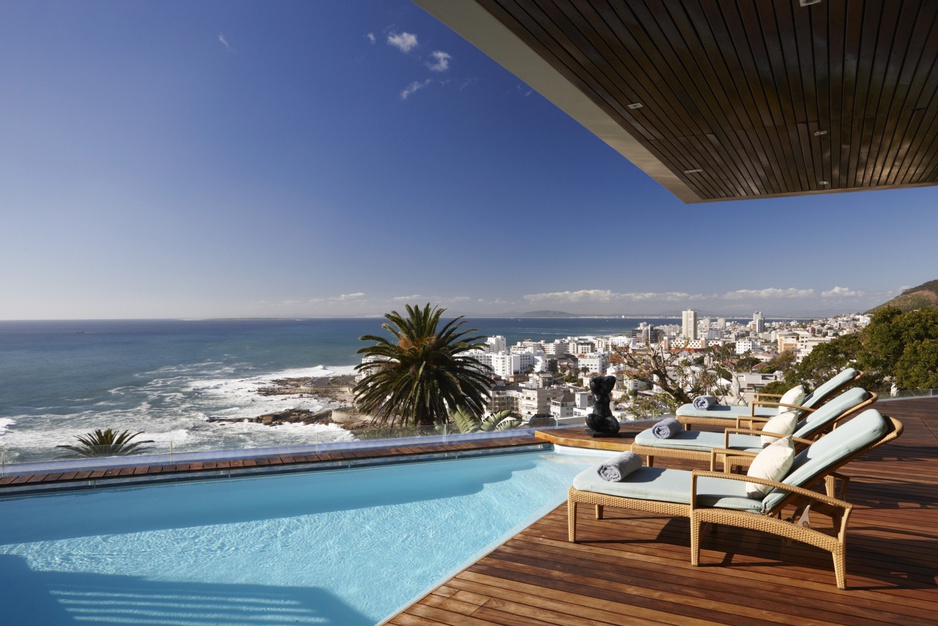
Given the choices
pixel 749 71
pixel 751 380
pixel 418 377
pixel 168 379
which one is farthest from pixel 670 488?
pixel 168 379

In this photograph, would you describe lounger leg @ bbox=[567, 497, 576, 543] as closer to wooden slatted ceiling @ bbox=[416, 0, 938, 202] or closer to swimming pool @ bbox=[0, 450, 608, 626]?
swimming pool @ bbox=[0, 450, 608, 626]

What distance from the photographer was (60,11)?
23.2m

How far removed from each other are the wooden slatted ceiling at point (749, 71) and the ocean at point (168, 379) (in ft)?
17.6

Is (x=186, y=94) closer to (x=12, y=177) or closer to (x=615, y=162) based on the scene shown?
(x=12, y=177)

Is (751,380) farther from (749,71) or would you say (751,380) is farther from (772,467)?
(772,467)

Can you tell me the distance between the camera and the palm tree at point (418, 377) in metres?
10.6

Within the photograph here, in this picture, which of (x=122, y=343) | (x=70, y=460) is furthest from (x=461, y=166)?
(x=122, y=343)

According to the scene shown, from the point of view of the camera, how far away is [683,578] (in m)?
2.80

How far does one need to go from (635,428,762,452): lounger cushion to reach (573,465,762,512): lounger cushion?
1.19 meters

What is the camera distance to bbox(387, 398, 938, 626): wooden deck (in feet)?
8.06

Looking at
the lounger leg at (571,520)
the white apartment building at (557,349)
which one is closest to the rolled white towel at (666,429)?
the lounger leg at (571,520)

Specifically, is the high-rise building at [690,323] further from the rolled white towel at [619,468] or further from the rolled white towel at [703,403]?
the rolled white towel at [619,468]

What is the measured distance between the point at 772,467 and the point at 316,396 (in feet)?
115

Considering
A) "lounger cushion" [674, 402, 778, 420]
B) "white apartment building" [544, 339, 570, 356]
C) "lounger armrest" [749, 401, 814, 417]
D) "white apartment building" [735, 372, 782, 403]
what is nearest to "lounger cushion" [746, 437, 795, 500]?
"lounger armrest" [749, 401, 814, 417]
